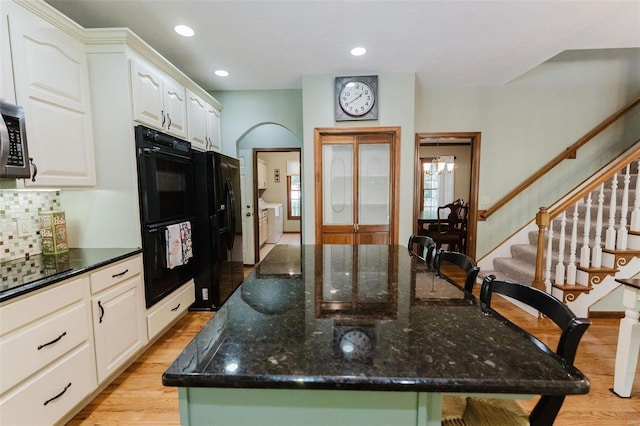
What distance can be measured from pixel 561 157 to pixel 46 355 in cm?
524

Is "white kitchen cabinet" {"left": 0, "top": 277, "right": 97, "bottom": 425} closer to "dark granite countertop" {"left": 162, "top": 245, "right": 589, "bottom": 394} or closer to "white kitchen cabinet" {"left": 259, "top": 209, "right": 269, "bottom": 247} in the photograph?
"dark granite countertop" {"left": 162, "top": 245, "right": 589, "bottom": 394}

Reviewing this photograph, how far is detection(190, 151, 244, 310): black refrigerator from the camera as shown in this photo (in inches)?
112

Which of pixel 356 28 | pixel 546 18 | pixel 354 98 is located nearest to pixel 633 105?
pixel 546 18

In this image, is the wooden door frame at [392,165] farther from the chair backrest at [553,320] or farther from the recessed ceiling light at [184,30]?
the chair backrest at [553,320]

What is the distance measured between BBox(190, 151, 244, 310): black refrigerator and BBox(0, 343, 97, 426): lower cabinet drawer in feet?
4.44

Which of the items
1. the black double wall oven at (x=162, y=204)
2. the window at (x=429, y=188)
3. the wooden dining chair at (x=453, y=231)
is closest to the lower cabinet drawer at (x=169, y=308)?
the black double wall oven at (x=162, y=204)

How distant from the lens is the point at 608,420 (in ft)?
5.09

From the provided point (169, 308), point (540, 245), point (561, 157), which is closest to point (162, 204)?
point (169, 308)

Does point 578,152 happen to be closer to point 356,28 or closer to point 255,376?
point 356,28

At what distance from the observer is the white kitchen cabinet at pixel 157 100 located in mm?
2021

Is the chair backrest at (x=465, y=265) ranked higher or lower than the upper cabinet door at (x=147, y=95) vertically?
lower

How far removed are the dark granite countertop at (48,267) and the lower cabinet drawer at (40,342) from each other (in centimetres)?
18

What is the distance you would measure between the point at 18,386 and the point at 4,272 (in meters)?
0.61

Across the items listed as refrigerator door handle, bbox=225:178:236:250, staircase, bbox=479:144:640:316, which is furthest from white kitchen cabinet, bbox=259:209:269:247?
staircase, bbox=479:144:640:316
